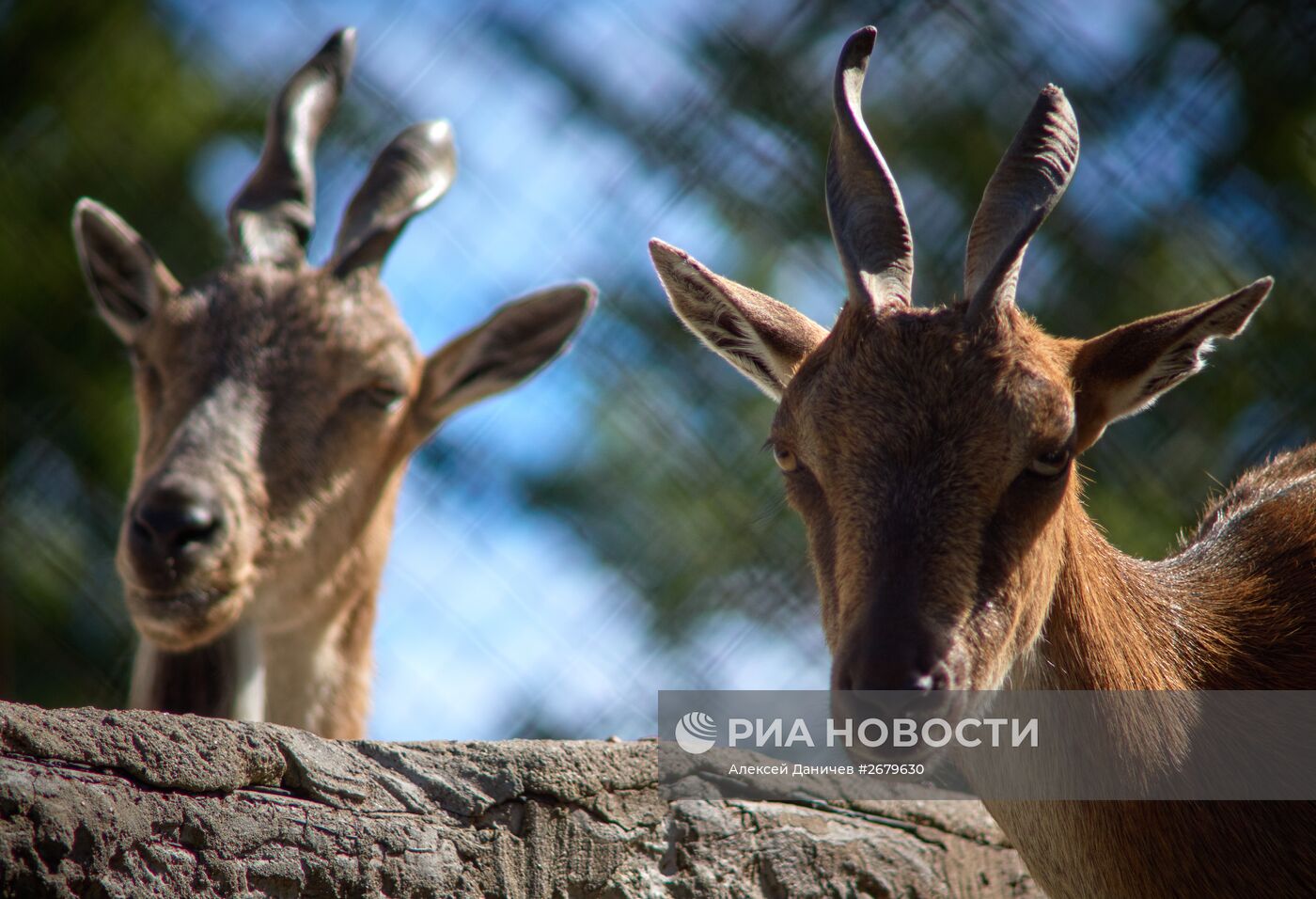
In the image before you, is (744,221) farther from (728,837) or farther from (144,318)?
(728,837)

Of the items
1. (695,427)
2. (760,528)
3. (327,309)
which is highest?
(695,427)

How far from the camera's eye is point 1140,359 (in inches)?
121

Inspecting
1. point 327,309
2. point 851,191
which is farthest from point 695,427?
point 851,191

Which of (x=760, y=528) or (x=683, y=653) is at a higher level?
(x=760, y=528)

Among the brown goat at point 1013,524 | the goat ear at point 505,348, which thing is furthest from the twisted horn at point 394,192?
the brown goat at point 1013,524

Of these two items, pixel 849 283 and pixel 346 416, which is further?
pixel 346 416

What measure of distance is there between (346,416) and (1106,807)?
10.2ft

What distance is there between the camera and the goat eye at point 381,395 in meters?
5.28

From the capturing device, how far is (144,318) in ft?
17.5

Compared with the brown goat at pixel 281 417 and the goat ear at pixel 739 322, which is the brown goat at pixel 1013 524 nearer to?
the goat ear at pixel 739 322

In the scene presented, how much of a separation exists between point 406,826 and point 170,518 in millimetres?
2043

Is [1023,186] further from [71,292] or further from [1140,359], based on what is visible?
[71,292]

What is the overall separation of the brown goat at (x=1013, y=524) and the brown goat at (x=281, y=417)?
199 cm

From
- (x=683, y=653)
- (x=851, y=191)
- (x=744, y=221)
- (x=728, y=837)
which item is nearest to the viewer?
(x=728, y=837)
